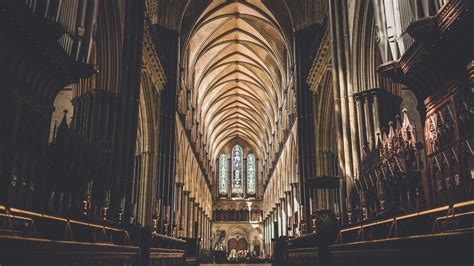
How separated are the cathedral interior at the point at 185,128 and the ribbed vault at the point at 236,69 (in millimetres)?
500

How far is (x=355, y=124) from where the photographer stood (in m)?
11.5

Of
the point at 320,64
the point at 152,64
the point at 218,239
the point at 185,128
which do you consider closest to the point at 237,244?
Answer: the point at 218,239

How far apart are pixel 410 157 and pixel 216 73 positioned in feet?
87.1

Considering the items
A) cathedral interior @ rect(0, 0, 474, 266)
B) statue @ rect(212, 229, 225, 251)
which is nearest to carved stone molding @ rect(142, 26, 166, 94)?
cathedral interior @ rect(0, 0, 474, 266)

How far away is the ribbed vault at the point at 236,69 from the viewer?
2564 cm

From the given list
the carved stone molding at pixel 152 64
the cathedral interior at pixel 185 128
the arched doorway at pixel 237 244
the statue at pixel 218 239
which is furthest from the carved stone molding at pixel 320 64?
the arched doorway at pixel 237 244

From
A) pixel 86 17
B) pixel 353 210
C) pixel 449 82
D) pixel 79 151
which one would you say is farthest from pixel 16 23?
pixel 353 210

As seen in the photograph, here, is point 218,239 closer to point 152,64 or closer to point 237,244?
point 237,244

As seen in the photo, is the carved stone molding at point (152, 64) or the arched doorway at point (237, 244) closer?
the carved stone molding at point (152, 64)

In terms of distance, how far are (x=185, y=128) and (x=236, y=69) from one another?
11.0 meters

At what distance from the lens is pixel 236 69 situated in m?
34.6

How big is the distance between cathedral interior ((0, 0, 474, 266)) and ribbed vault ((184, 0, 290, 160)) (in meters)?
0.50

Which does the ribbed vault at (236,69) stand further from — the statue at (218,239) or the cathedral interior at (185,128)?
the statue at (218,239)

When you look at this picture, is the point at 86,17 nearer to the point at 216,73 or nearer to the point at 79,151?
the point at 79,151
